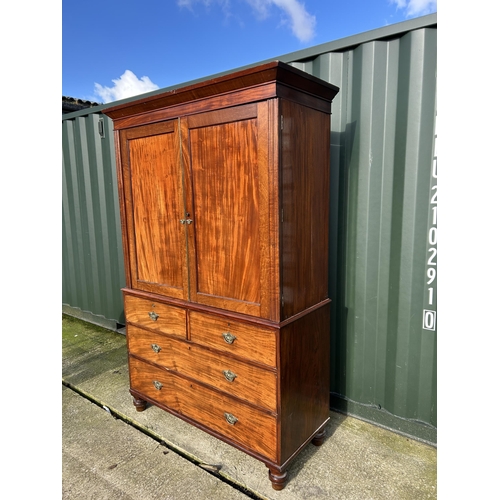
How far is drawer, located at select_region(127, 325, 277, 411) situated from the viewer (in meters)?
1.68

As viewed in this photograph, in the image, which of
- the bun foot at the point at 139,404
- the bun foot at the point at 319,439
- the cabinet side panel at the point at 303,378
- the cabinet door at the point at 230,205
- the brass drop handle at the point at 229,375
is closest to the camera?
the cabinet door at the point at 230,205

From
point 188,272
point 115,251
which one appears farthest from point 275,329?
point 115,251

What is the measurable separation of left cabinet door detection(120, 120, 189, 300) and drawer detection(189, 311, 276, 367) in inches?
7.4

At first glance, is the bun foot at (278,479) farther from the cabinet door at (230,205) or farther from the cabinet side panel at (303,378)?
Result: the cabinet door at (230,205)

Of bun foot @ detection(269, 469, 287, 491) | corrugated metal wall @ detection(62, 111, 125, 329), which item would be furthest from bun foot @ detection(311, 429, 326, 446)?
corrugated metal wall @ detection(62, 111, 125, 329)

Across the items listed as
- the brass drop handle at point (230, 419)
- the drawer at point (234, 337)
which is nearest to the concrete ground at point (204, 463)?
the brass drop handle at point (230, 419)

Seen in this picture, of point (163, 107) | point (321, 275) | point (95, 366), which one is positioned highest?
point (163, 107)

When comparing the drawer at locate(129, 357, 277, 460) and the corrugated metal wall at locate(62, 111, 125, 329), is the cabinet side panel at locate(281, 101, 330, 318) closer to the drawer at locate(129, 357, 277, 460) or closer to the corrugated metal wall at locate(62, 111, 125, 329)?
the drawer at locate(129, 357, 277, 460)

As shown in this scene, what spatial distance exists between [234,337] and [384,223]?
1.07 meters

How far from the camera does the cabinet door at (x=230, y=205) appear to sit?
1.56 meters

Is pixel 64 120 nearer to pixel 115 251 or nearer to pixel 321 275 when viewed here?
pixel 115 251

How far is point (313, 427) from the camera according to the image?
75.7 inches

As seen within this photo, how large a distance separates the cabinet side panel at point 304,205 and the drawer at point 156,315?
682 mm

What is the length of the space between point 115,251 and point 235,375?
7.53 feet
